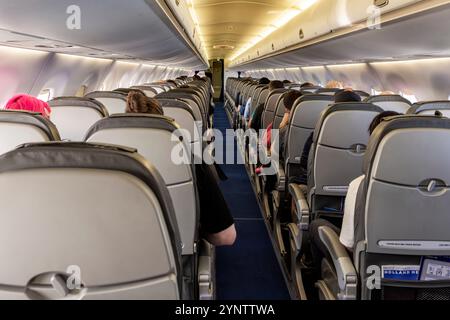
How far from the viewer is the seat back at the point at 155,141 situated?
220 cm

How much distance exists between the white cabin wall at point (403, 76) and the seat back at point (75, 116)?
518 centimetres

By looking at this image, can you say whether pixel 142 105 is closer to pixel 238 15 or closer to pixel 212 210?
pixel 212 210

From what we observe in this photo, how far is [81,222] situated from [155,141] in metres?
1.01

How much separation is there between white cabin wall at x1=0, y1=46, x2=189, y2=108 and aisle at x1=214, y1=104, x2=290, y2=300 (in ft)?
12.4

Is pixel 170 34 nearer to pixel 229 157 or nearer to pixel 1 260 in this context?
pixel 229 157

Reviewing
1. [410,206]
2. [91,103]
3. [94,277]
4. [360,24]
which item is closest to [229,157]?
[360,24]

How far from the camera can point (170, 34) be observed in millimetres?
6320

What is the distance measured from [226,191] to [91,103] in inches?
150

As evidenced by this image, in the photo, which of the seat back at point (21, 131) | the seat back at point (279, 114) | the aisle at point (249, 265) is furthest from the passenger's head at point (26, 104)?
the seat back at point (279, 114)

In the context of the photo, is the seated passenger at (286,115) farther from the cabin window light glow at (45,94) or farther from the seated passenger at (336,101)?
the cabin window light glow at (45,94)

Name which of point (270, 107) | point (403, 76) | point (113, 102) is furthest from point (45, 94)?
point (403, 76)

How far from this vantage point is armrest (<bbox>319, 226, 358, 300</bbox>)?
238cm

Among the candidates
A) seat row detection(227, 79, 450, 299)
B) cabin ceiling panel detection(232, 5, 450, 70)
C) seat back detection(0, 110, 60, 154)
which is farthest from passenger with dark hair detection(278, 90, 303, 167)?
seat back detection(0, 110, 60, 154)

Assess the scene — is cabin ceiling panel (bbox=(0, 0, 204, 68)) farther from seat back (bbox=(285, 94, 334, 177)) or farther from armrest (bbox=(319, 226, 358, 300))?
armrest (bbox=(319, 226, 358, 300))
